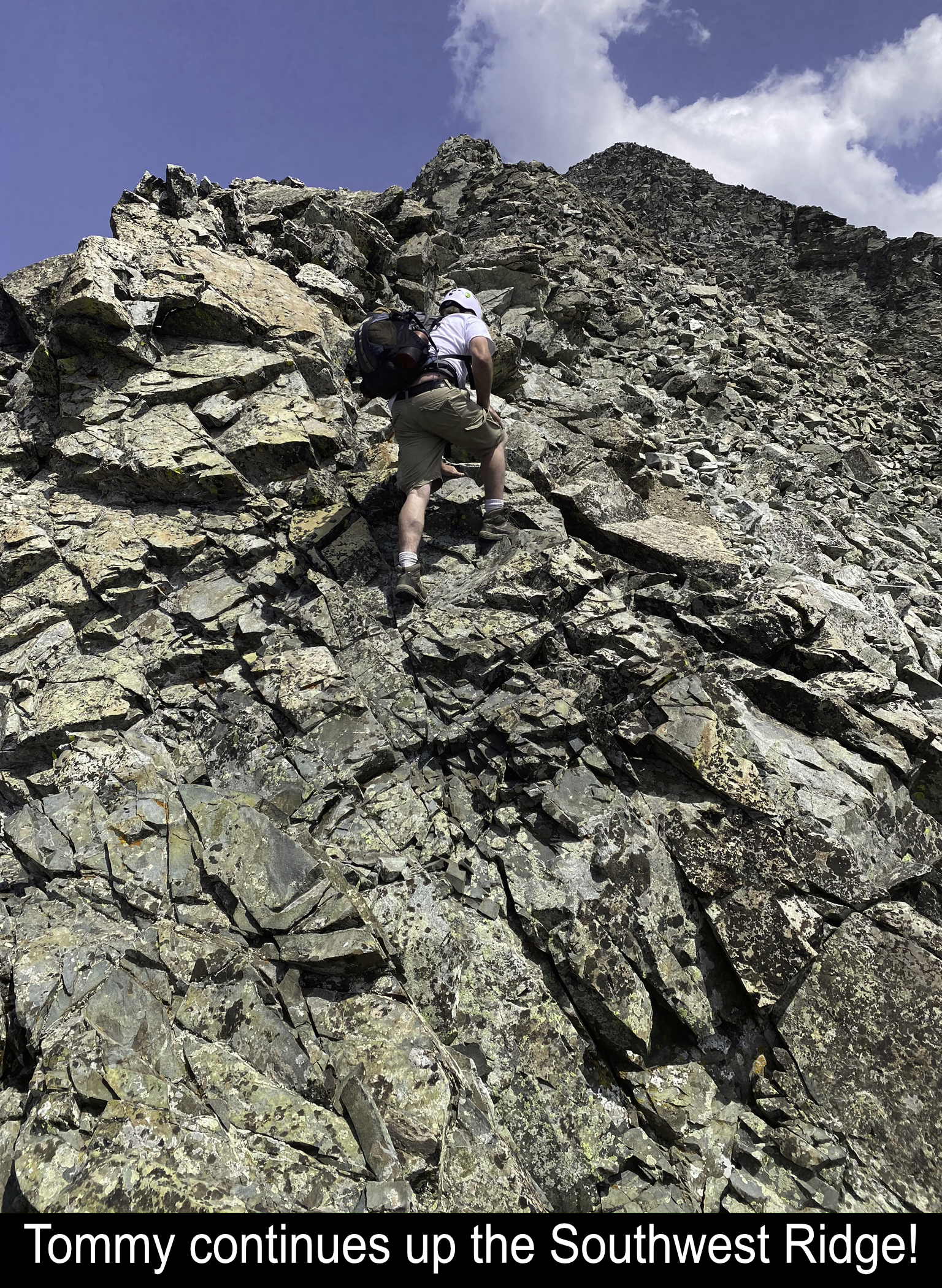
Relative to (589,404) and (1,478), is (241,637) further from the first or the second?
(589,404)

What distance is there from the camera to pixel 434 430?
282 inches

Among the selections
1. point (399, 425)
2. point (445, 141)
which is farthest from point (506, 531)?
point (445, 141)

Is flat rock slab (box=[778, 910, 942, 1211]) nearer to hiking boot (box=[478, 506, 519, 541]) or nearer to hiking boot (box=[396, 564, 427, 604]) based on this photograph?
hiking boot (box=[396, 564, 427, 604])

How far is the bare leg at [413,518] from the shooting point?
22.6 feet

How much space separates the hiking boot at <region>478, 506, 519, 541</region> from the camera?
7.50m

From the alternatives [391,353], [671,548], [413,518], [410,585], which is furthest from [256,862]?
[671,548]

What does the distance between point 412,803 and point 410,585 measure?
2377 mm

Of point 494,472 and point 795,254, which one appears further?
point 795,254

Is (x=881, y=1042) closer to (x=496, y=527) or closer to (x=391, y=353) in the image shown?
(x=496, y=527)

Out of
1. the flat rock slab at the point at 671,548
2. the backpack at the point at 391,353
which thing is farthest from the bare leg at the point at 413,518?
the flat rock slab at the point at 671,548

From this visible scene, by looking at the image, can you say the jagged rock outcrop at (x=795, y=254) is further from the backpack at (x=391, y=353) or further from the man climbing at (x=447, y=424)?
the backpack at (x=391, y=353)

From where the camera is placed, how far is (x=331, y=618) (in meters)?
6.67

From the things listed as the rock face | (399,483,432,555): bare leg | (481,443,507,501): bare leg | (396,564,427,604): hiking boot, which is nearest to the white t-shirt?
(481,443,507,501): bare leg

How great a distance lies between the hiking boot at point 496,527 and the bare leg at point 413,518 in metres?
0.79
